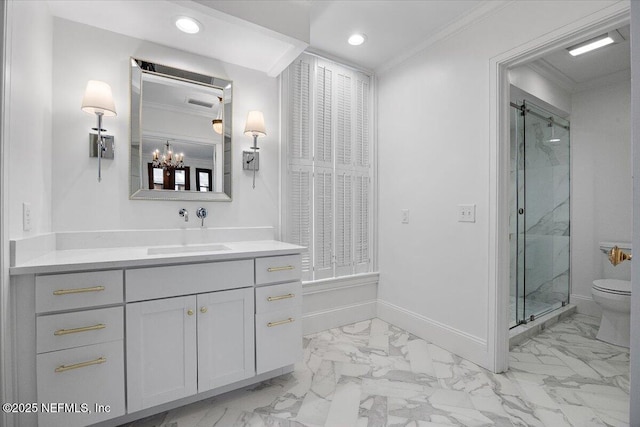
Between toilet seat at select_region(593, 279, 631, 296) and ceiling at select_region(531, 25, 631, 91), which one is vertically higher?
ceiling at select_region(531, 25, 631, 91)

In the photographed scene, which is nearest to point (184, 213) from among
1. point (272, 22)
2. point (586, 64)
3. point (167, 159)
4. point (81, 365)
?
point (167, 159)

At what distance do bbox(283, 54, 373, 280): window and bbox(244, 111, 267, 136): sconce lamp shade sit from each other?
0.28 metres

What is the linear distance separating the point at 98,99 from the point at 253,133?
96 cm

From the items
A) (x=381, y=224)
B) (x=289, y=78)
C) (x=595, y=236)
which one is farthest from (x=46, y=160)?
(x=595, y=236)

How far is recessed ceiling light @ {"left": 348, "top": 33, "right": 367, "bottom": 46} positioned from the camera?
2.49 m

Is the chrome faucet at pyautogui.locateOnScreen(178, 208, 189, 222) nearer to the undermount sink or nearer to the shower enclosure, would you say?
the undermount sink

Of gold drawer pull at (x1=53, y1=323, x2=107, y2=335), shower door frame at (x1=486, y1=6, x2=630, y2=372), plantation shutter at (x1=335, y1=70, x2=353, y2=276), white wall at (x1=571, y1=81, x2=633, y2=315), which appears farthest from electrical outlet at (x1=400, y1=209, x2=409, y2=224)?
gold drawer pull at (x1=53, y1=323, x2=107, y2=335)

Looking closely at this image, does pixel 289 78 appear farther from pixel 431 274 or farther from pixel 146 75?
pixel 431 274

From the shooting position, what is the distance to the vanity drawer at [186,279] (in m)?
1.50

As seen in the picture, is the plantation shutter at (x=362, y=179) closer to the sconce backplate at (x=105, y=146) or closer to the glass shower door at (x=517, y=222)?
the glass shower door at (x=517, y=222)

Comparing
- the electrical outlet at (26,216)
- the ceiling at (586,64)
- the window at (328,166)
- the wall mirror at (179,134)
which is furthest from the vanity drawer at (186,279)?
the ceiling at (586,64)

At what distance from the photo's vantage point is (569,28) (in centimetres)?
172

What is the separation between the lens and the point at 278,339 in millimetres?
1886

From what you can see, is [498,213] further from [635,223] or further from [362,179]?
[635,223]
